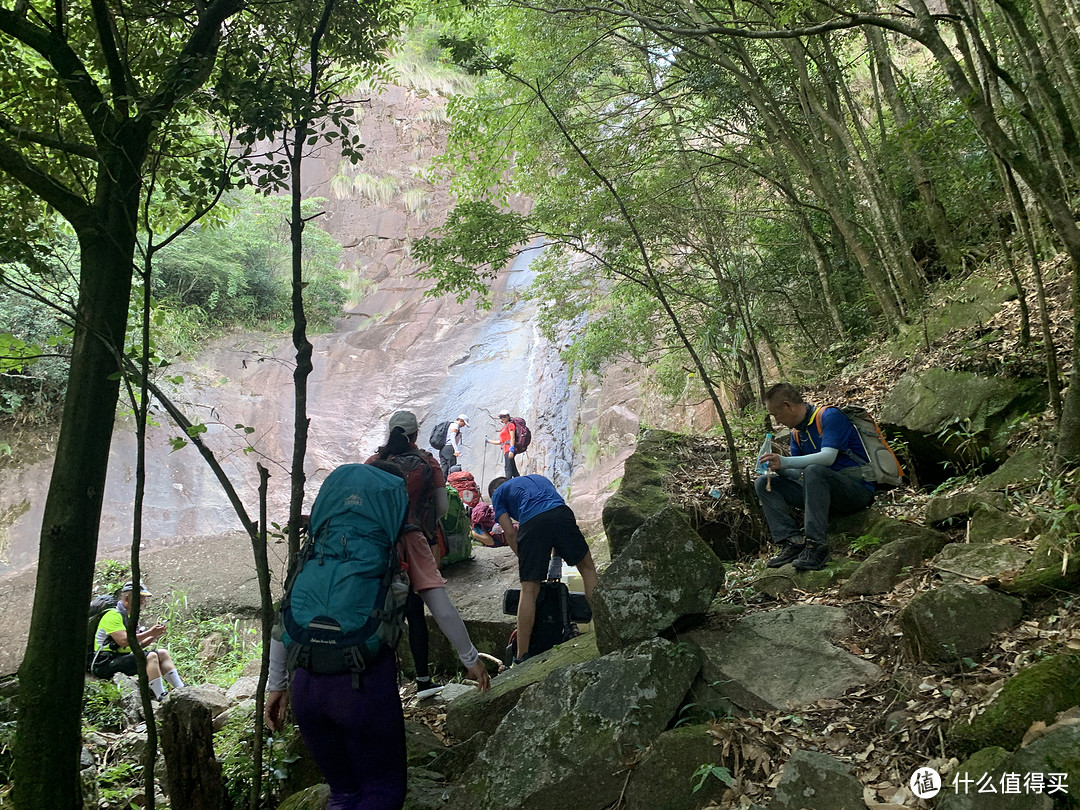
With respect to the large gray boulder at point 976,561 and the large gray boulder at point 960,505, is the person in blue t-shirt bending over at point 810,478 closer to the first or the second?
the large gray boulder at point 960,505

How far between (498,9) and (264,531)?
24.6 ft

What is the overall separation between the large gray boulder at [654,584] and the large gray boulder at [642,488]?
1474 millimetres

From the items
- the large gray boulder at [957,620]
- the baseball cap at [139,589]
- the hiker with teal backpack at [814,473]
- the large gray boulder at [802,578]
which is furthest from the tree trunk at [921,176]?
the baseball cap at [139,589]

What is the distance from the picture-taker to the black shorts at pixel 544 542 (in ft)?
14.3

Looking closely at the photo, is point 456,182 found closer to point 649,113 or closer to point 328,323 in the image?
point 649,113

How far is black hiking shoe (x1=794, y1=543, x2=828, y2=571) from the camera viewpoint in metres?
3.96

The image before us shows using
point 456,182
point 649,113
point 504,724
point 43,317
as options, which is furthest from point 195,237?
point 504,724

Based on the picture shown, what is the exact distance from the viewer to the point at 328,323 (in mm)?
23734

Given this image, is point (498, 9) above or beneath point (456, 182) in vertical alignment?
above

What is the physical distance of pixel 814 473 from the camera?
414 cm

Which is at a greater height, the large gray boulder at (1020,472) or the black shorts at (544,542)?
the large gray boulder at (1020,472)

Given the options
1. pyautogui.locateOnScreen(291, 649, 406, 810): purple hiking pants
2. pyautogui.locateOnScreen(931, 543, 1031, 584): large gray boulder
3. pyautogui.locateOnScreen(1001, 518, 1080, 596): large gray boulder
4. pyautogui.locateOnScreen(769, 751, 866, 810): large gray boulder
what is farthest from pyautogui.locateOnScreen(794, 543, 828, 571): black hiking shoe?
pyautogui.locateOnScreen(291, 649, 406, 810): purple hiking pants

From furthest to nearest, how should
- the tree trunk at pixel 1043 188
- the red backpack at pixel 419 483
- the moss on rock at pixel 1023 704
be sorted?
the red backpack at pixel 419 483
the tree trunk at pixel 1043 188
the moss on rock at pixel 1023 704

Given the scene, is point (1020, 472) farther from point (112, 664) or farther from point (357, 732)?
point (112, 664)
